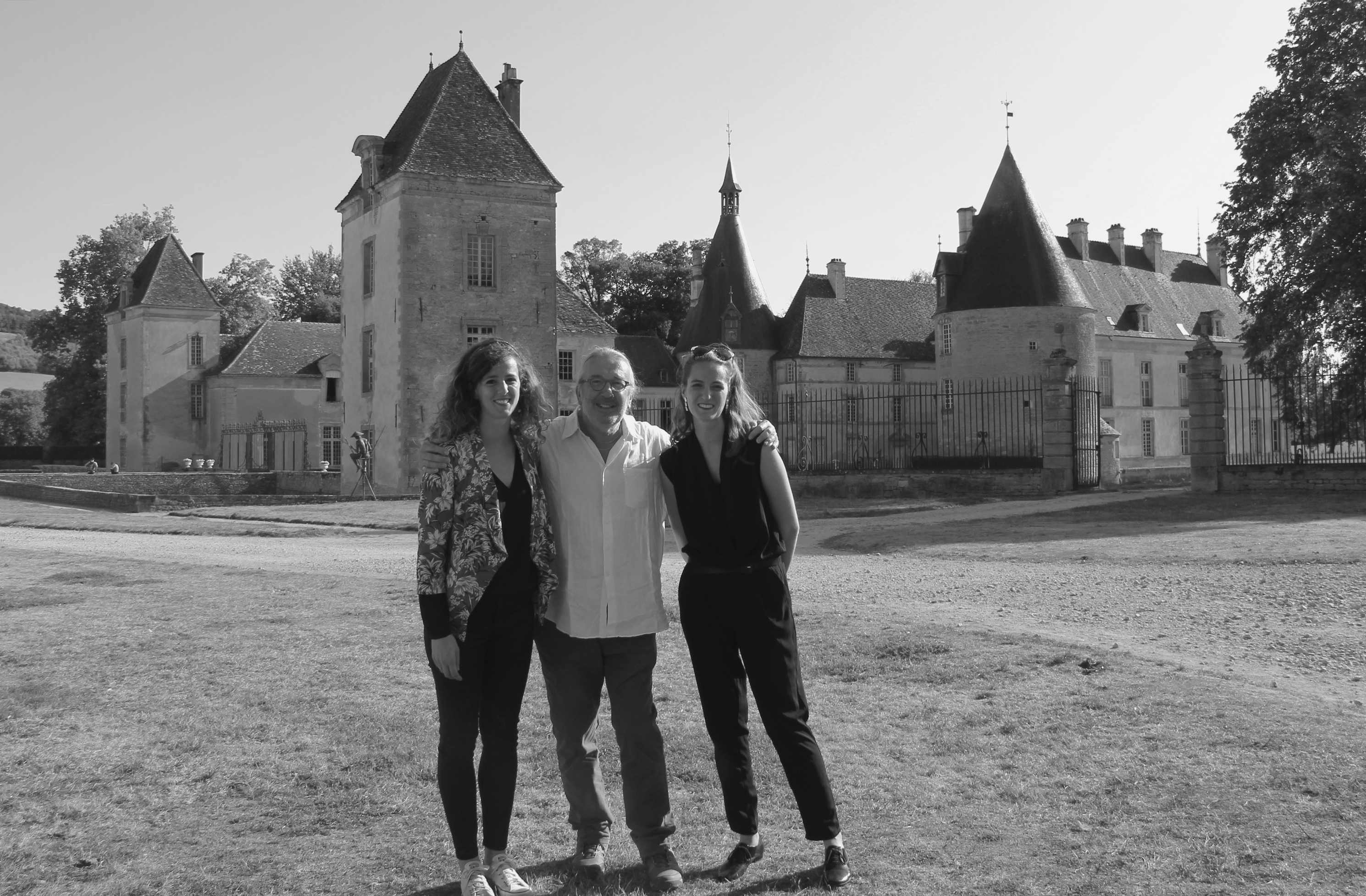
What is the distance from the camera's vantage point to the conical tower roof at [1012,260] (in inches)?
1802

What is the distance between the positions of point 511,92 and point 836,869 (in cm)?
3579

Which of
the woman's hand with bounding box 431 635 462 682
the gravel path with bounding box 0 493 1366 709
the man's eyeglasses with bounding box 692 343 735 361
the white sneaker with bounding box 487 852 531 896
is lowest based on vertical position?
the white sneaker with bounding box 487 852 531 896

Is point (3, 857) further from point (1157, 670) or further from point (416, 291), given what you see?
point (416, 291)

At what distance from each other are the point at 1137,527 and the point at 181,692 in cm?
1432

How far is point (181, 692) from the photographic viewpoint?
6.93 m

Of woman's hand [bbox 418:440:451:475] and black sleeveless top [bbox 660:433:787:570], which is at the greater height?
woman's hand [bbox 418:440:451:475]

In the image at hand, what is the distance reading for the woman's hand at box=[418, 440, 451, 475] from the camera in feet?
13.9

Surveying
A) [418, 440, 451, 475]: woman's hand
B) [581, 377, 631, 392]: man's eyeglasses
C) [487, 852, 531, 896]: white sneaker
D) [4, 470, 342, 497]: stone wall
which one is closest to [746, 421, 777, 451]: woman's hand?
[581, 377, 631, 392]: man's eyeglasses

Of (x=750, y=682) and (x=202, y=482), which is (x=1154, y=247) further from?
(x=750, y=682)

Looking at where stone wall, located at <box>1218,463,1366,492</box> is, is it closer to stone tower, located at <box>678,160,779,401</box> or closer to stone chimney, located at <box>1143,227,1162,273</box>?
stone tower, located at <box>678,160,779,401</box>

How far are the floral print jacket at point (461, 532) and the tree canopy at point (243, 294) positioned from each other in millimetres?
61191

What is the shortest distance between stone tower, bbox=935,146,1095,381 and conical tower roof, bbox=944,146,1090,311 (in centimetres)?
2

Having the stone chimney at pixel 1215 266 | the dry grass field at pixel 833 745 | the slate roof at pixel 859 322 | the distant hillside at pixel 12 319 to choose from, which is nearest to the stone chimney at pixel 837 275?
the slate roof at pixel 859 322

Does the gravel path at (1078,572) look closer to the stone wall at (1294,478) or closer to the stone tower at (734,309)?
the stone wall at (1294,478)
